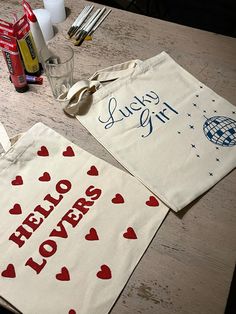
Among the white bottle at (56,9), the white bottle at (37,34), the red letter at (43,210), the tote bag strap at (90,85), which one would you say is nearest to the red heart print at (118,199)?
the red letter at (43,210)

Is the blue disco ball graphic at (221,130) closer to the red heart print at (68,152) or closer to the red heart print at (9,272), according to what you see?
the red heart print at (68,152)

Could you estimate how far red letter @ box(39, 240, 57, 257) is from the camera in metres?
0.54

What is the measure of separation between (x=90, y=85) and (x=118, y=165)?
211mm

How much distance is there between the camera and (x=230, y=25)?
1535 millimetres

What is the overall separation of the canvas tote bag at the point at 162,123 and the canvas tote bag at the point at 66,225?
0.18 ft

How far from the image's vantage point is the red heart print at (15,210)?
58 centimetres

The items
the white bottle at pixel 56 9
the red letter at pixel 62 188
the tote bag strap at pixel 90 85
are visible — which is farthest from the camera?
the white bottle at pixel 56 9

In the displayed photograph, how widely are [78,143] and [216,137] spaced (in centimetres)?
29

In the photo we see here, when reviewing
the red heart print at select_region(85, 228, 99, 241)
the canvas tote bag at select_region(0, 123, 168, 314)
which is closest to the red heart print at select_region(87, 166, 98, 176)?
the canvas tote bag at select_region(0, 123, 168, 314)

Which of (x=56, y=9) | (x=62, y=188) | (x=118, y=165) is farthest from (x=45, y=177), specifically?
(x=56, y=9)

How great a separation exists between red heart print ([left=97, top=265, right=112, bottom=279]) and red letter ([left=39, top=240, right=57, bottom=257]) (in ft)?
0.28

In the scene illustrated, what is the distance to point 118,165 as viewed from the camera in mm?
658

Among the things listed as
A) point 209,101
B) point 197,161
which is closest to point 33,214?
point 197,161

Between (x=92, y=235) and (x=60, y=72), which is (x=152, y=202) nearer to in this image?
(x=92, y=235)
